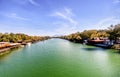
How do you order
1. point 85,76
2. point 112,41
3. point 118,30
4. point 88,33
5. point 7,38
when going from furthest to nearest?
1. point 88,33
2. point 7,38
3. point 112,41
4. point 118,30
5. point 85,76

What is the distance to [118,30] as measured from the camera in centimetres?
3447

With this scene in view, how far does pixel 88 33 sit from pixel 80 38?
4.28m

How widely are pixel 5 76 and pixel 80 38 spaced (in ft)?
179

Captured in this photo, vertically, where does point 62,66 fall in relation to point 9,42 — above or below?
below

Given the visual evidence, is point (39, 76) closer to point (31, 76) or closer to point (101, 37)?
point (31, 76)

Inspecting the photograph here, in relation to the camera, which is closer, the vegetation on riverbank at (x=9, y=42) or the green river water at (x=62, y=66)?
the green river water at (x=62, y=66)

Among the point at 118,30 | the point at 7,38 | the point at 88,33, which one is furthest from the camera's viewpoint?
the point at 88,33

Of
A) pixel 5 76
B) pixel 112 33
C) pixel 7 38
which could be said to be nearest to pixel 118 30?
pixel 112 33

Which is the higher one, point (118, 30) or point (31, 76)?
point (118, 30)

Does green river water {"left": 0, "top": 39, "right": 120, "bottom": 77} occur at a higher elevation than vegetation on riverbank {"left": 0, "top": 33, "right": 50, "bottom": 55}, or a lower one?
lower

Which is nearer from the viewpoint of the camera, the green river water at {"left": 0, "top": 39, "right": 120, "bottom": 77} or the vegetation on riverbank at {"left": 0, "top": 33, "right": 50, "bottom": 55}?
the green river water at {"left": 0, "top": 39, "right": 120, "bottom": 77}

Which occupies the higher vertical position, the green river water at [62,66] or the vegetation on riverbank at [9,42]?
the vegetation on riverbank at [9,42]

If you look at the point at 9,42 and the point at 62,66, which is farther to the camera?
the point at 9,42

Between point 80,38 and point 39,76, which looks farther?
point 80,38
